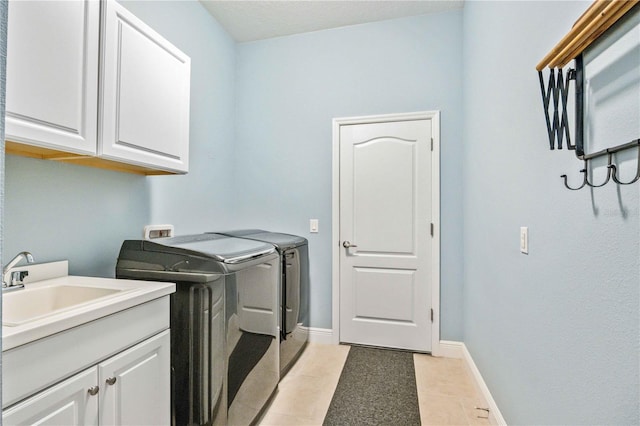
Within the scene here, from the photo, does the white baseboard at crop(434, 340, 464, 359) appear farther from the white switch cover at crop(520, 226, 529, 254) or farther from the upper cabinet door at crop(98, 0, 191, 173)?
the upper cabinet door at crop(98, 0, 191, 173)

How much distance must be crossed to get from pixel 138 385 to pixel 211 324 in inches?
14.1

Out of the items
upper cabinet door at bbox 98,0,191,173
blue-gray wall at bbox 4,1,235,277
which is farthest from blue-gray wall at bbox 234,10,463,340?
upper cabinet door at bbox 98,0,191,173

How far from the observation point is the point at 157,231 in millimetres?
2363

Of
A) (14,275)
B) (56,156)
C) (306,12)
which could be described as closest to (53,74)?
(56,156)

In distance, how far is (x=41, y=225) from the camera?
5.24 feet

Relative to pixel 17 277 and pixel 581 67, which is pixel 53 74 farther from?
pixel 581 67

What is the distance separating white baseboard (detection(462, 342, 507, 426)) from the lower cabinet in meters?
1.71

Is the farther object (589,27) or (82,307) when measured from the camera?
(82,307)

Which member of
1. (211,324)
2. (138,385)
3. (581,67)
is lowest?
(138,385)

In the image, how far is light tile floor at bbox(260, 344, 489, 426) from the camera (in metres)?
2.04

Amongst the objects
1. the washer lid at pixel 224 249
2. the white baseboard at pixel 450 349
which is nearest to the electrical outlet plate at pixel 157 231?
the washer lid at pixel 224 249

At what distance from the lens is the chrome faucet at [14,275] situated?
135cm

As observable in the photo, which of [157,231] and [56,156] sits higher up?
[56,156]

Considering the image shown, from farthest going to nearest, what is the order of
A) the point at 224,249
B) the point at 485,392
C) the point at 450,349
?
the point at 450,349, the point at 485,392, the point at 224,249
